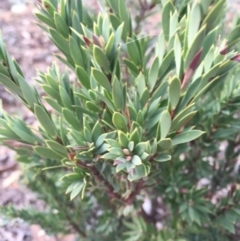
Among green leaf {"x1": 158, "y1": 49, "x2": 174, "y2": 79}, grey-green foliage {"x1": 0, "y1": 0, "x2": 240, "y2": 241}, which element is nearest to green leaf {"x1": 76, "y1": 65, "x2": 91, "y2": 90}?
grey-green foliage {"x1": 0, "y1": 0, "x2": 240, "y2": 241}

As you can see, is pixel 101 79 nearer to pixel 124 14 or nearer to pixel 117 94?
pixel 117 94

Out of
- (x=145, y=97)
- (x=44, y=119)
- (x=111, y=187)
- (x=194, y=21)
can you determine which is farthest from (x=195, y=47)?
(x=111, y=187)

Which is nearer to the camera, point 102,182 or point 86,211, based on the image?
point 102,182

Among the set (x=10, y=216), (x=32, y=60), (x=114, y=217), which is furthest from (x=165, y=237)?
(x=32, y=60)

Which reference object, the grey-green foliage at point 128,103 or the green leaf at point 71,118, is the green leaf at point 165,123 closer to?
the grey-green foliage at point 128,103

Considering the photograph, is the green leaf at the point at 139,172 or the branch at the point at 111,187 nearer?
the green leaf at the point at 139,172

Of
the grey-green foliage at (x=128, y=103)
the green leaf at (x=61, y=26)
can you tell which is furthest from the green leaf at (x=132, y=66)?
the green leaf at (x=61, y=26)

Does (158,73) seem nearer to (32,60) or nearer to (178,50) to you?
(178,50)
